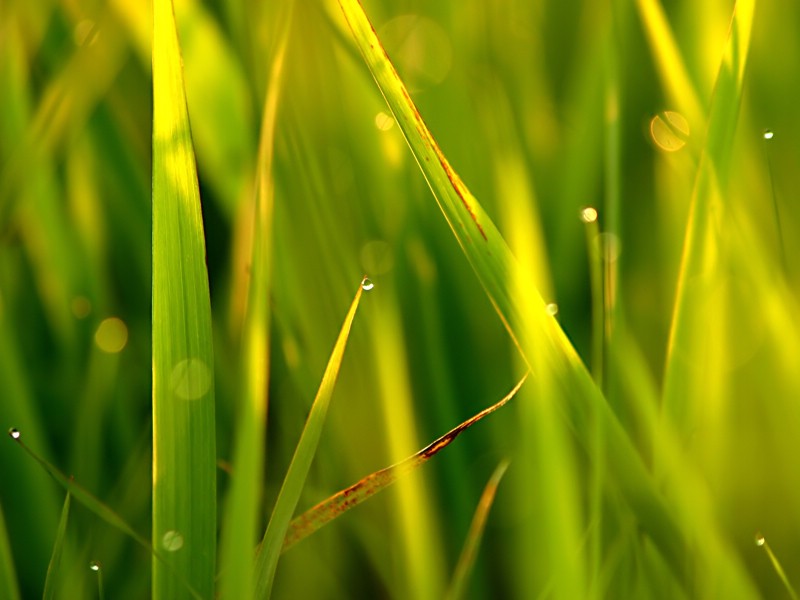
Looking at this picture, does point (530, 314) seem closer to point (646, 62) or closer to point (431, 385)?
point (431, 385)

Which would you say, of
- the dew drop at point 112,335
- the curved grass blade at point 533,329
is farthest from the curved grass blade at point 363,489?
the dew drop at point 112,335

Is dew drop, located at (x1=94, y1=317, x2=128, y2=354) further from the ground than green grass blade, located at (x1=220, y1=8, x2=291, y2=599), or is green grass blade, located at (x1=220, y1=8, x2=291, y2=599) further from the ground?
dew drop, located at (x1=94, y1=317, x2=128, y2=354)

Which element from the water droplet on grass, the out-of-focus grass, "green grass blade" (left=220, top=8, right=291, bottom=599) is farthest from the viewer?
the water droplet on grass

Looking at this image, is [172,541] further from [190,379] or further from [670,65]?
[670,65]

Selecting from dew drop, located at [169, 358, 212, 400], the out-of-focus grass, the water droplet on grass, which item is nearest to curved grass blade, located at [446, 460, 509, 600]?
the out-of-focus grass

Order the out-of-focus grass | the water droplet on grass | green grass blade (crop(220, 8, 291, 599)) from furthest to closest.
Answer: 1. the water droplet on grass
2. the out-of-focus grass
3. green grass blade (crop(220, 8, 291, 599))

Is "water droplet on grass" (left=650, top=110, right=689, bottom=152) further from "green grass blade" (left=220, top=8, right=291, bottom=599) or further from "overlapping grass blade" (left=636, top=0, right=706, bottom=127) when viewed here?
"green grass blade" (left=220, top=8, right=291, bottom=599)
